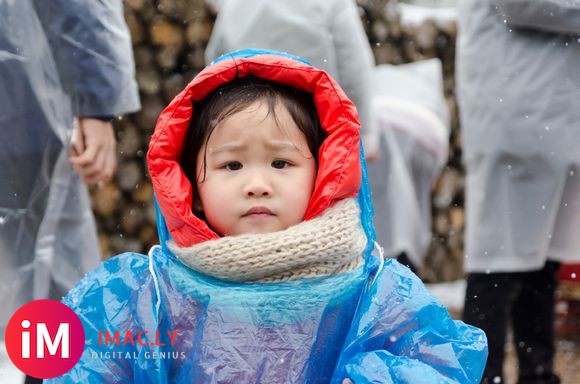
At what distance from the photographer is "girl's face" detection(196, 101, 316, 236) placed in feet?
6.14

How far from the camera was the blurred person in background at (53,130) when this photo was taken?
237 cm

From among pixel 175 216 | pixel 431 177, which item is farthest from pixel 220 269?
pixel 431 177

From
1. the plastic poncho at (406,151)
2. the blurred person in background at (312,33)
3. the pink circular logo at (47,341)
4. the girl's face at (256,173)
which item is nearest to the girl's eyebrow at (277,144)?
the girl's face at (256,173)

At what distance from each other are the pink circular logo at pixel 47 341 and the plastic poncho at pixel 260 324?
0.02 metres

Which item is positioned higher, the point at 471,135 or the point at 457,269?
the point at 471,135

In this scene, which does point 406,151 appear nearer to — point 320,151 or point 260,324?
point 320,151

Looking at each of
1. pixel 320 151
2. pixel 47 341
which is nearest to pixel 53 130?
pixel 47 341

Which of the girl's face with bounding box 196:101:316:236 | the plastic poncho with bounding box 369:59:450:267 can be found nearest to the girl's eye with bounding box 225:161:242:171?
the girl's face with bounding box 196:101:316:236

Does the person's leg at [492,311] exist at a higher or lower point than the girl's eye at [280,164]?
lower

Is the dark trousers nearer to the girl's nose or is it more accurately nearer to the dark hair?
the dark hair

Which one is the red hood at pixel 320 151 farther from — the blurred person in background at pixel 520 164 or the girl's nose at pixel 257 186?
the blurred person in background at pixel 520 164

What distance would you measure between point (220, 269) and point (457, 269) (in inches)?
203

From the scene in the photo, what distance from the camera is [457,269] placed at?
22.3 ft

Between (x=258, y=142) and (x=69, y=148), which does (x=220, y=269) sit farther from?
(x=69, y=148)
